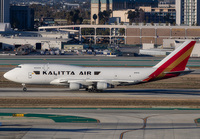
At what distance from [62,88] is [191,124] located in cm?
2734

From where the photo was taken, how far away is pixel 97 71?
203ft

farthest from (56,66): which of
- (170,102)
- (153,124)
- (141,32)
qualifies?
(141,32)

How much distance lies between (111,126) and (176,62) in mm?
22739

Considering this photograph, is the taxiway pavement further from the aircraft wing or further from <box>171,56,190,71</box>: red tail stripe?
<box>171,56,190,71</box>: red tail stripe

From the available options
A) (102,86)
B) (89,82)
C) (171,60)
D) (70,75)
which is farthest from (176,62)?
(70,75)

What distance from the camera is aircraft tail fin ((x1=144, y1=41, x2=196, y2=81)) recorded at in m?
61.3

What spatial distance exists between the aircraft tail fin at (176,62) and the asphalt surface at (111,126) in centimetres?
1311

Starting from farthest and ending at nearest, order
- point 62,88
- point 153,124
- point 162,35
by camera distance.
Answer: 1. point 162,35
2. point 62,88
3. point 153,124

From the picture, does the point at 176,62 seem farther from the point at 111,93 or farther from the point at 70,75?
the point at 70,75

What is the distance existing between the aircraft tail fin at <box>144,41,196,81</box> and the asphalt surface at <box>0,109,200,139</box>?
1311 centimetres

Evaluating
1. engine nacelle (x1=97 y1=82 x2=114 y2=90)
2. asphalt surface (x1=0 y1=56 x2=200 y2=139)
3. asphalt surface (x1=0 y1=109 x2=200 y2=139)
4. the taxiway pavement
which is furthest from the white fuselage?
asphalt surface (x1=0 y1=109 x2=200 y2=139)

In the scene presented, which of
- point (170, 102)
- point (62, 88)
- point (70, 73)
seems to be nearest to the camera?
point (170, 102)

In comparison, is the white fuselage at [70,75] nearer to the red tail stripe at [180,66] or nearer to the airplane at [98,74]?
the airplane at [98,74]

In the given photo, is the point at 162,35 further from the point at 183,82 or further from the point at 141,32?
the point at 183,82
